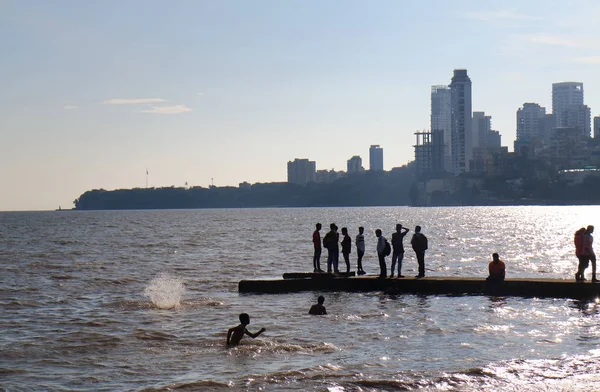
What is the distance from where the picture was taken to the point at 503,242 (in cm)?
7756

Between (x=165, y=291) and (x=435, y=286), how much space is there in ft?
37.3

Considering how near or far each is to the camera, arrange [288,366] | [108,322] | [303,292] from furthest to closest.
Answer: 1. [303,292]
2. [108,322]
3. [288,366]

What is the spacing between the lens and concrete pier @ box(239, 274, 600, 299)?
26.9m

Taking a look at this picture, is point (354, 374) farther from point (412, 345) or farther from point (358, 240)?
point (358, 240)

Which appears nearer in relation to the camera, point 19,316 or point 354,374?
point 354,374

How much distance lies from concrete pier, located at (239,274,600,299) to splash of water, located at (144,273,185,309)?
2810 mm

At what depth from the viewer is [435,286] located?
94.2ft

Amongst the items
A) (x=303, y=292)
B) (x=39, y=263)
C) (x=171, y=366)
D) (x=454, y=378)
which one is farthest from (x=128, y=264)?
(x=454, y=378)

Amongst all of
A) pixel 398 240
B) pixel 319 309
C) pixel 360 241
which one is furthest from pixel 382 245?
pixel 319 309

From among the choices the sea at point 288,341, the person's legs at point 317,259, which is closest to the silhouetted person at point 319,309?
the sea at point 288,341

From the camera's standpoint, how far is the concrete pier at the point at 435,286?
26.9m

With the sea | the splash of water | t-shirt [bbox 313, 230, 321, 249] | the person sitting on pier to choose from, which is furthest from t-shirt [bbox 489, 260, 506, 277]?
the splash of water

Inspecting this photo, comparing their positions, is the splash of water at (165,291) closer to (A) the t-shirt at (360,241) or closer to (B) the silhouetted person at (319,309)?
(B) the silhouetted person at (319,309)

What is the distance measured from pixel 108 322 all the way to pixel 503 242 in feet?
189
